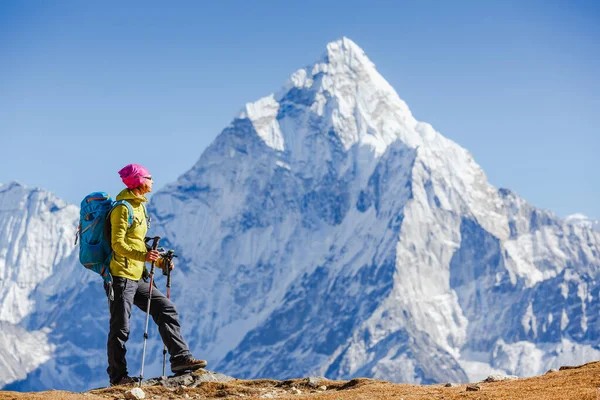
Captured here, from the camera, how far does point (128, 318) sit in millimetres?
23438

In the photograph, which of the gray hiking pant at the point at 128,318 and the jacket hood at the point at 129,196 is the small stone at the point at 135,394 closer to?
the gray hiking pant at the point at 128,318

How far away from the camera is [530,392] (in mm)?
20969

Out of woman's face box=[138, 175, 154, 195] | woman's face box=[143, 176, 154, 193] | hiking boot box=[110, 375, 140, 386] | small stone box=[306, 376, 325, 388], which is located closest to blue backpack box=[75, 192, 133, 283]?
woman's face box=[138, 175, 154, 195]

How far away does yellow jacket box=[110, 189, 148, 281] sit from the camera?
22.2 m

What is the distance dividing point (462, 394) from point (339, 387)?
13.9 feet

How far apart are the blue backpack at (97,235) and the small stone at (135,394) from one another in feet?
7.58

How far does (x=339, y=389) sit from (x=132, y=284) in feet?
17.5

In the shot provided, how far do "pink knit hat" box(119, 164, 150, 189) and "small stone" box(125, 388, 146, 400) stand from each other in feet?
13.9

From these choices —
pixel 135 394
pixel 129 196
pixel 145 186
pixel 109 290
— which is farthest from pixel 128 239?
pixel 135 394

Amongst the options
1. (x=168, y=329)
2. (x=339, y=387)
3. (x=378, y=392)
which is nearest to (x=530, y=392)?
(x=378, y=392)

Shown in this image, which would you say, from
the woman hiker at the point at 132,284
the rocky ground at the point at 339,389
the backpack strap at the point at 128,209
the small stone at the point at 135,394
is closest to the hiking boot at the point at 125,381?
the woman hiker at the point at 132,284

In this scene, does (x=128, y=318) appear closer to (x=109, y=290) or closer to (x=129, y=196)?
(x=109, y=290)

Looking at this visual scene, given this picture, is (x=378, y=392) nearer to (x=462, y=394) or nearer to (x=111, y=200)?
(x=462, y=394)

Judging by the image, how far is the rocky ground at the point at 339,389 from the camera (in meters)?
21.0
